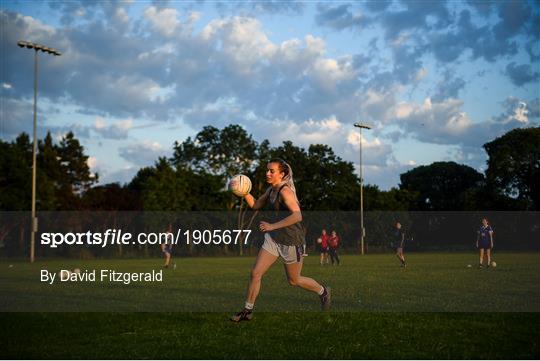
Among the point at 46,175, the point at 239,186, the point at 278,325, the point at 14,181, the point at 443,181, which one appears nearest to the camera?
the point at 278,325

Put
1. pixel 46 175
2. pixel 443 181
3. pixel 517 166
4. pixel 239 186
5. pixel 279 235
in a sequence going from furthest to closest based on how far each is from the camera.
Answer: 1. pixel 443 181
2. pixel 517 166
3. pixel 46 175
4. pixel 239 186
5. pixel 279 235

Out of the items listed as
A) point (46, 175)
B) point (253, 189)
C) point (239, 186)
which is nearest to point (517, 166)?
point (253, 189)

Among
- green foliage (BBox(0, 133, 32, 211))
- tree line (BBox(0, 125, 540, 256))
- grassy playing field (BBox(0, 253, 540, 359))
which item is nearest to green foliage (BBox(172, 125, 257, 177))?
tree line (BBox(0, 125, 540, 256))

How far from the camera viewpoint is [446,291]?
16.7 meters

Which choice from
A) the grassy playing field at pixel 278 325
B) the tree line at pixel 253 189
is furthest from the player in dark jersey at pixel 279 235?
the tree line at pixel 253 189

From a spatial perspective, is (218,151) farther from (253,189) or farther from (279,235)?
(279,235)

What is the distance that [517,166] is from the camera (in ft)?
233

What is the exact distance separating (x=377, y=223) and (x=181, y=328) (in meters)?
54.5

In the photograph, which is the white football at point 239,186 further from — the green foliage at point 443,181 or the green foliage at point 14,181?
the green foliage at point 443,181

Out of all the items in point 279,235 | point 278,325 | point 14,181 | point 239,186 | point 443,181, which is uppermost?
point 443,181

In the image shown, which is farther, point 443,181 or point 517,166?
point 443,181

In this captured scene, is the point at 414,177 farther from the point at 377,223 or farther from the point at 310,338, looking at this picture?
the point at 310,338

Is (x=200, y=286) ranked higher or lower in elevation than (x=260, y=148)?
lower

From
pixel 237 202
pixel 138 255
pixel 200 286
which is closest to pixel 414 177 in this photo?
pixel 237 202
